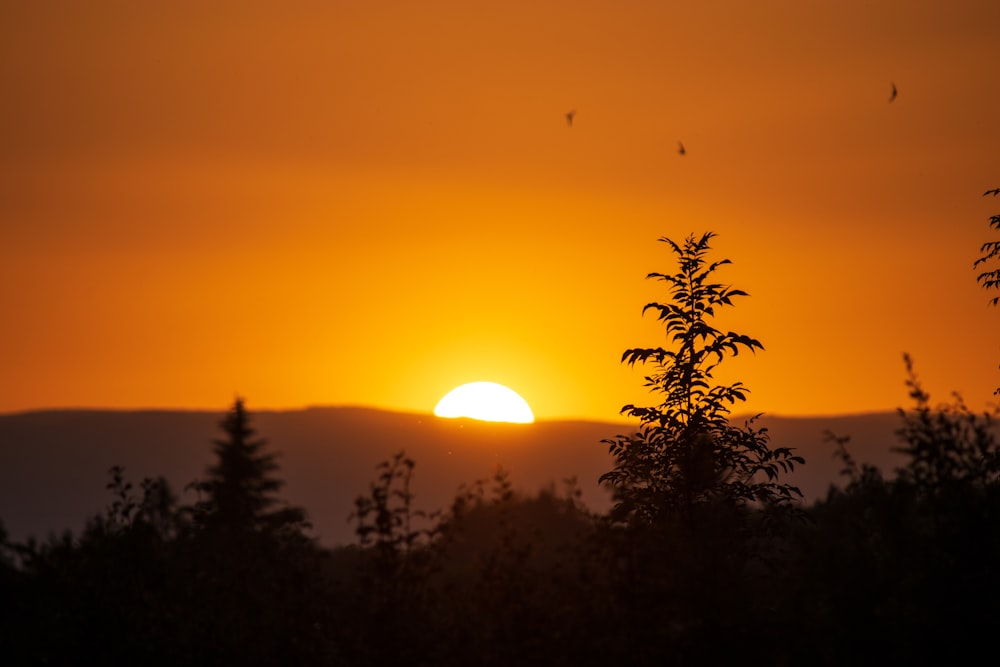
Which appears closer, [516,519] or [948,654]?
[948,654]

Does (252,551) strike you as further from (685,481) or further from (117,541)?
(685,481)

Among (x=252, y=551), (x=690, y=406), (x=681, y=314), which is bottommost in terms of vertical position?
(x=252, y=551)

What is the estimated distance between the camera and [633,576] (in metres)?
15.1

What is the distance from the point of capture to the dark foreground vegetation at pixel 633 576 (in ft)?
46.2

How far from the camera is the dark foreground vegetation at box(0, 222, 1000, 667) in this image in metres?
14.1

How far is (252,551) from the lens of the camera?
18188mm

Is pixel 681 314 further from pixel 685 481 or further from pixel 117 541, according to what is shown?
pixel 117 541

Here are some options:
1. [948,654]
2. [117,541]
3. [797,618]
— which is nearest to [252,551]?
[117,541]

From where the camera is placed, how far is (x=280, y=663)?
16156mm

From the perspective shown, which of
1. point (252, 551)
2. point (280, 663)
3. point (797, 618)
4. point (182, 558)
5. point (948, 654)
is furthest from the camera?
point (182, 558)

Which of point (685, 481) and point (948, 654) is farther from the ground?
point (685, 481)

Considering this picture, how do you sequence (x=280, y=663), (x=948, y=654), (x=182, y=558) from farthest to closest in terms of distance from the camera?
(x=182, y=558) < (x=280, y=663) < (x=948, y=654)

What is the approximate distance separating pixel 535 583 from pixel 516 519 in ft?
3.54

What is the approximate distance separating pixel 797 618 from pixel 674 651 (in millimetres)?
1233
